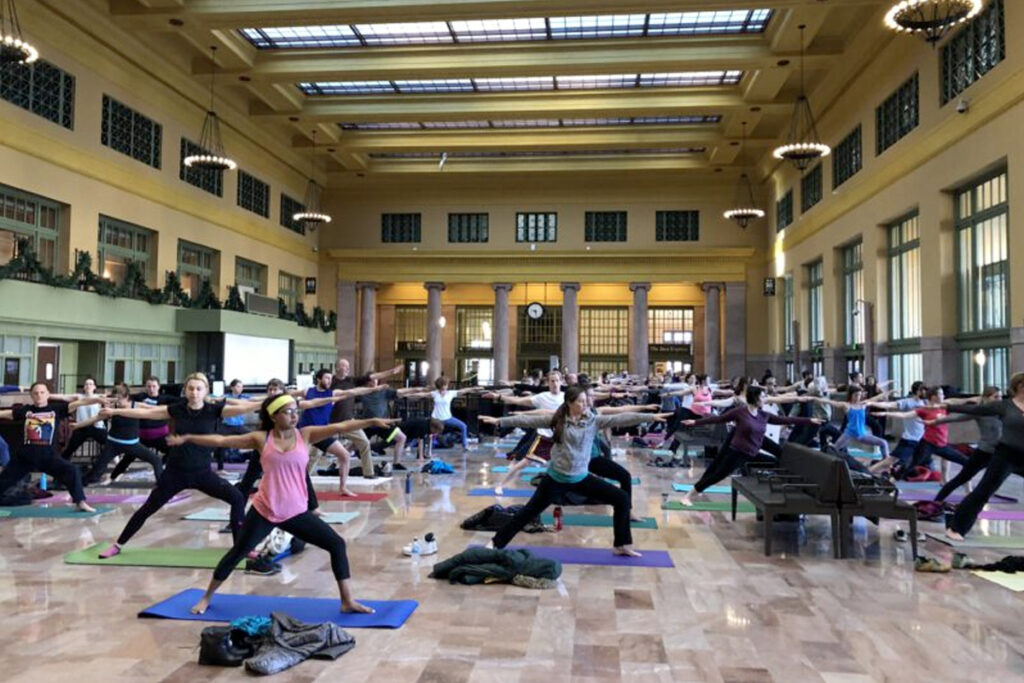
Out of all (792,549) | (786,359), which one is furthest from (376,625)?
(786,359)

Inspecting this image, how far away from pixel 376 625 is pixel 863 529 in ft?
19.8

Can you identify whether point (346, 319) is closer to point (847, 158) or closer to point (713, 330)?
point (713, 330)

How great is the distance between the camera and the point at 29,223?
1898 centimetres

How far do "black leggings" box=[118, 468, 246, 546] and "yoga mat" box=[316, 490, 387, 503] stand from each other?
3.33 m

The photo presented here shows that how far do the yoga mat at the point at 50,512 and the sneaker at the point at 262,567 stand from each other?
12.4 ft

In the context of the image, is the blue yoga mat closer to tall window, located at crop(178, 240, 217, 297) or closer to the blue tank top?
the blue tank top

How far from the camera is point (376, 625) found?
538cm

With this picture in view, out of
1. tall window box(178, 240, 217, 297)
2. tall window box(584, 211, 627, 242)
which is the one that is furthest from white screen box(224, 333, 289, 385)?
tall window box(584, 211, 627, 242)

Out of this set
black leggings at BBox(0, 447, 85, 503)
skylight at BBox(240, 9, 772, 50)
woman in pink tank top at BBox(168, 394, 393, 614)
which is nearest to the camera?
woman in pink tank top at BBox(168, 394, 393, 614)

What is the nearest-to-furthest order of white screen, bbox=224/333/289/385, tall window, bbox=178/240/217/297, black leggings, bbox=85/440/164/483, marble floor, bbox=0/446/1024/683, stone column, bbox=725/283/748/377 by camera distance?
marble floor, bbox=0/446/1024/683, black leggings, bbox=85/440/164/483, white screen, bbox=224/333/289/385, tall window, bbox=178/240/217/297, stone column, bbox=725/283/748/377

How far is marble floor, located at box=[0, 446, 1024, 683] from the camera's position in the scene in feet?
15.3

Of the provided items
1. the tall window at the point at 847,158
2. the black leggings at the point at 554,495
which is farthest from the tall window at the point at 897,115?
the black leggings at the point at 554,495

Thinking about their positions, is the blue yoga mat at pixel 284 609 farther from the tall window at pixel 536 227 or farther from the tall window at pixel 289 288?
the tall window at pixel 536 227

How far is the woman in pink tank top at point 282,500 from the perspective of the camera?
17.8ft
